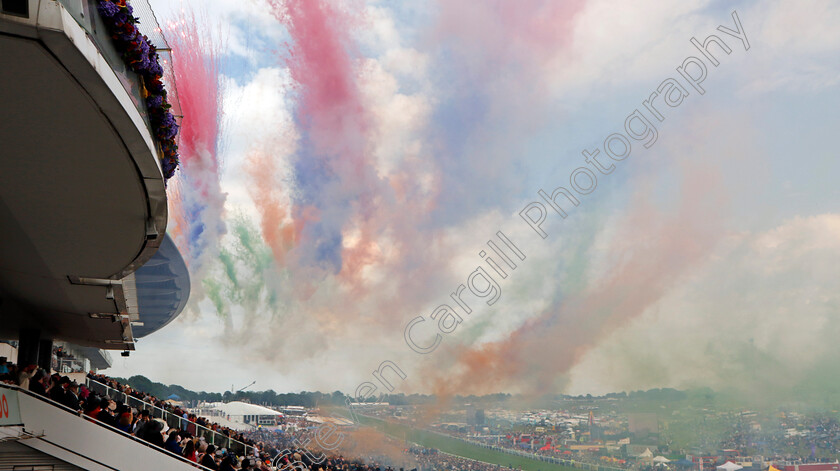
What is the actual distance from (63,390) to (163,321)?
710 inches

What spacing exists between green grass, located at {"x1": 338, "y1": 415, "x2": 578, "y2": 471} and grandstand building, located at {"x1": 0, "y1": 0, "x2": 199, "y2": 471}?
25027 mm

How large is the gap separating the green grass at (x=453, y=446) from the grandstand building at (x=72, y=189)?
25.0 meters

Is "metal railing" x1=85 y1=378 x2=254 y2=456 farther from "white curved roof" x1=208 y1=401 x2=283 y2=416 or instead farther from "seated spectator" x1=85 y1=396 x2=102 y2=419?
"white curved roof" x1=208 y1=401 x2=283 y2=416

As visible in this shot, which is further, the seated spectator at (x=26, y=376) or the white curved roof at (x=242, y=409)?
the white curved roof at (x=242, y=409)

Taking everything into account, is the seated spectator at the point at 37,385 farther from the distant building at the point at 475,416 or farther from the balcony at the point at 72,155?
the distant building at the point at 475,416

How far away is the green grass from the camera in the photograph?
3659 cm

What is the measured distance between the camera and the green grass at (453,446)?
36594mm

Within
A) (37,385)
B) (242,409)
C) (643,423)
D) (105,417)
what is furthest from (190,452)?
(643,423)

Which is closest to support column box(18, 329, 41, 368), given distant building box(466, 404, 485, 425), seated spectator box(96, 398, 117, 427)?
seated spectator box(96, 398, 117, 427)

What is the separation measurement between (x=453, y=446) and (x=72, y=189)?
3816cm

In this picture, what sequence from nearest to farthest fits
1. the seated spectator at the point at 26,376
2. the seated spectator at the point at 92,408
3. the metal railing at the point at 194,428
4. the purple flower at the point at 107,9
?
the purple flower at the point at 107,9 < the seated spectator at the point at 26,376 < the seated spectator at the point at 92,408 < the metal railing at the point at 194,428

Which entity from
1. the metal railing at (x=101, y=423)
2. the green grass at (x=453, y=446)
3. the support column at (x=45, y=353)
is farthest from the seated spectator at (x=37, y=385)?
the green grass at (x=453, y=446)

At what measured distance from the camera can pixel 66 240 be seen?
8641 millimetres

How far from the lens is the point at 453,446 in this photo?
40688 millimetres
